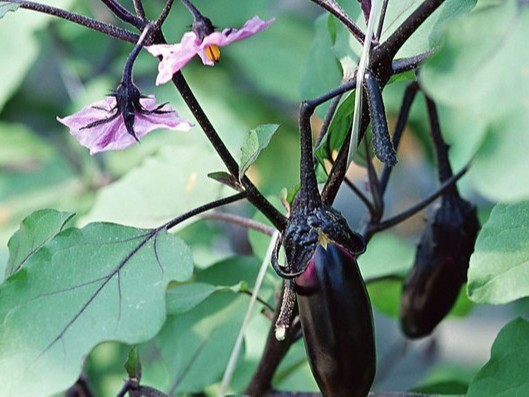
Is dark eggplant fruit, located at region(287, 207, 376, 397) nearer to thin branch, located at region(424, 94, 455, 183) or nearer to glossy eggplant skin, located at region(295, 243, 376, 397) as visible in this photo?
glossy eggplant skin, located at region(295, 243, 376, 397)

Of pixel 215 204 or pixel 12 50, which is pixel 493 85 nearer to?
pixel 215 204

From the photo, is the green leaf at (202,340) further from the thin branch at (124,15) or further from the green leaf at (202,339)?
the thin branch at (124,15)

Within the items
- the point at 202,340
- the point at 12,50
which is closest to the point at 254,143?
the point at 202,340

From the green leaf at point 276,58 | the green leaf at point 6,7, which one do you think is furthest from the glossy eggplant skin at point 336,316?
the green leaf at point 276,58

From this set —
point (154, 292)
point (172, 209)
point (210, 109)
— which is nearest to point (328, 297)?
point (154, 292)

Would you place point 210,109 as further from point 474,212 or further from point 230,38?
point 230,38
